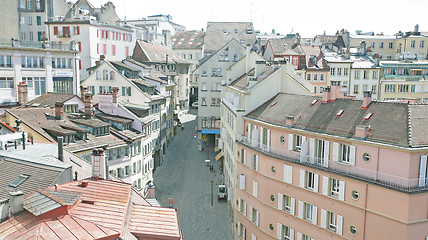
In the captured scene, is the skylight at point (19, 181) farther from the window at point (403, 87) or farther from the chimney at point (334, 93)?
the window at point (403, 87)

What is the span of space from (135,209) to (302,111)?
20725 mm

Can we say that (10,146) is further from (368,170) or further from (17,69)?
(17,69)

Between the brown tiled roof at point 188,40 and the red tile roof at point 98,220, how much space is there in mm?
106339

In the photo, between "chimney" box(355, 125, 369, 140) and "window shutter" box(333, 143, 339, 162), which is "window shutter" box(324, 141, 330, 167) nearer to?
"window shutter" box(333, 143, 339, 162)

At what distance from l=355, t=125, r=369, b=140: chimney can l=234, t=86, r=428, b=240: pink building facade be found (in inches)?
2.1

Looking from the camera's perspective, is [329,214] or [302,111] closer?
[329,214]

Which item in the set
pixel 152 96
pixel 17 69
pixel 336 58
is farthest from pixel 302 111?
pixel 336 58

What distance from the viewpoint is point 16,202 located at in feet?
59.4

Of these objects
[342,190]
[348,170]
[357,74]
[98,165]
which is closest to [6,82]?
[98,165]

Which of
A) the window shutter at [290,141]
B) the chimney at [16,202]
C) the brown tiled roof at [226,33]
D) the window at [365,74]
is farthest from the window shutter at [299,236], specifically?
the brown tiled roof at [226,33]

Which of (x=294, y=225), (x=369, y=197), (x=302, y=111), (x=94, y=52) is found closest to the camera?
(x=369, y=197)

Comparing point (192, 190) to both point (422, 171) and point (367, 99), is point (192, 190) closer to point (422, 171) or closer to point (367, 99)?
point (367, 99)

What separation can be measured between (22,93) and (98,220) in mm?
39817

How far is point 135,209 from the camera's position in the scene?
70.9ft
